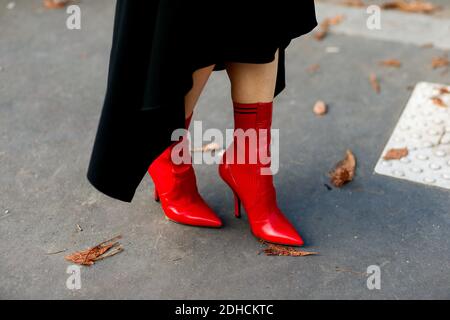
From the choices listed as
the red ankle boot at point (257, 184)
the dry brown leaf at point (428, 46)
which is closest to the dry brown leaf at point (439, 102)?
the dry brown leaf at point (428, 46)

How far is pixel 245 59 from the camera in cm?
181

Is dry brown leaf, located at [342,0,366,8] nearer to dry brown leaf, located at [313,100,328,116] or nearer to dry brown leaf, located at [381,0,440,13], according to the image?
dry brown leaf, located at [381,0,440,13]

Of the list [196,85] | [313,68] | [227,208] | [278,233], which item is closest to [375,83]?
[313,68]

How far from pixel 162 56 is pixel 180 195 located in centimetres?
67

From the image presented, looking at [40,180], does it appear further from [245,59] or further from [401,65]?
[401,65]

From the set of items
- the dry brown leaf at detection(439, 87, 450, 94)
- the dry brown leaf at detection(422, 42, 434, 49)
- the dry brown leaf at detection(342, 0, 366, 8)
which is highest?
the dry brown leaf at detection(342, 0, 366, 8)

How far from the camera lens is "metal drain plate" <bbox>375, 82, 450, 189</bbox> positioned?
2523 mm

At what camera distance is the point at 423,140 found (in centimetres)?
273

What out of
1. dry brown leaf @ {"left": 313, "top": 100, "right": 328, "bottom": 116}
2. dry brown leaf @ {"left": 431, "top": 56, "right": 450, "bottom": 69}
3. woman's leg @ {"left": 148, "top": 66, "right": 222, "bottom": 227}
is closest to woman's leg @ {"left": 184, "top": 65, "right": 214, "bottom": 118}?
woman's leg @ {"left": 148, "top": 66, "right": 222, "bottom": 227}

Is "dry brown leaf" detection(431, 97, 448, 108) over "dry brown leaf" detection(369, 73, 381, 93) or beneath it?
beneath

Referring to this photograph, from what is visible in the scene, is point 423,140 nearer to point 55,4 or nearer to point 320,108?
point 320,108

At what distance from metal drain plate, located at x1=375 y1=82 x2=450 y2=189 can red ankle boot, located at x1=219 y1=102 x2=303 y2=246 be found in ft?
2.04

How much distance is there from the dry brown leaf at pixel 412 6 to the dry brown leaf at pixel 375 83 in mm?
912
